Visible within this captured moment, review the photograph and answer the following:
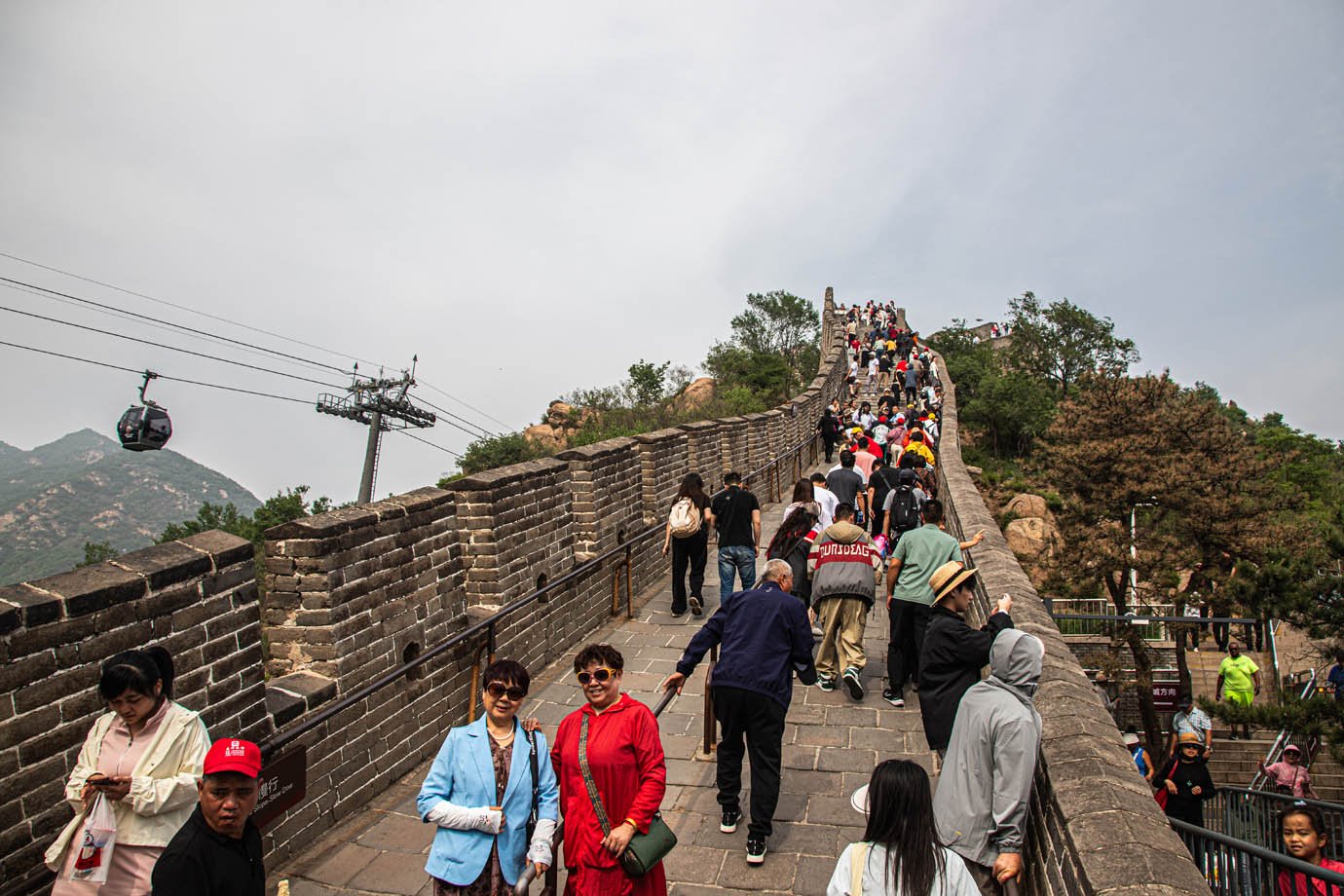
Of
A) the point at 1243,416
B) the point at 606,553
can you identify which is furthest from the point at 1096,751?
the point at 1243,416

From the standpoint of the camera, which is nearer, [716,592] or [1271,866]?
[1271,866]

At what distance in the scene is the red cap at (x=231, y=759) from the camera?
2.64m

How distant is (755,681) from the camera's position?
4.47m

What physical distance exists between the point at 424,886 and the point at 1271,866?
4.28 meters

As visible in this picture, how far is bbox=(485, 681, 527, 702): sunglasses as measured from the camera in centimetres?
338

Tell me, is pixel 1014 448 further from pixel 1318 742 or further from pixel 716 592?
pixel 716 592

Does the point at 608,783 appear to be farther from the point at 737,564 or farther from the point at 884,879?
the point at 737,564

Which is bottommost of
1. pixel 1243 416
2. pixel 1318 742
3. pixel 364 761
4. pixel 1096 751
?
pixel 1318 742

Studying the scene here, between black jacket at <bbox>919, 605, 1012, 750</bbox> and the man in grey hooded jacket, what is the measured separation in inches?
29.7

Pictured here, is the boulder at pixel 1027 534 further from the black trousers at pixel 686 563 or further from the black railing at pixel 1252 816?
the black trousers at pixel 686 563

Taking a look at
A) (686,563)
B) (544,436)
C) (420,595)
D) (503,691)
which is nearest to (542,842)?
(503,691)

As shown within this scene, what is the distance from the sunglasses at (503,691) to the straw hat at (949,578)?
8.09 ft

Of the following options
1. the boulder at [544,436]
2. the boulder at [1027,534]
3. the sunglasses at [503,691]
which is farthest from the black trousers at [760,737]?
the boulder at [544,436]

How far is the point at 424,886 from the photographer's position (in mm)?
4281
